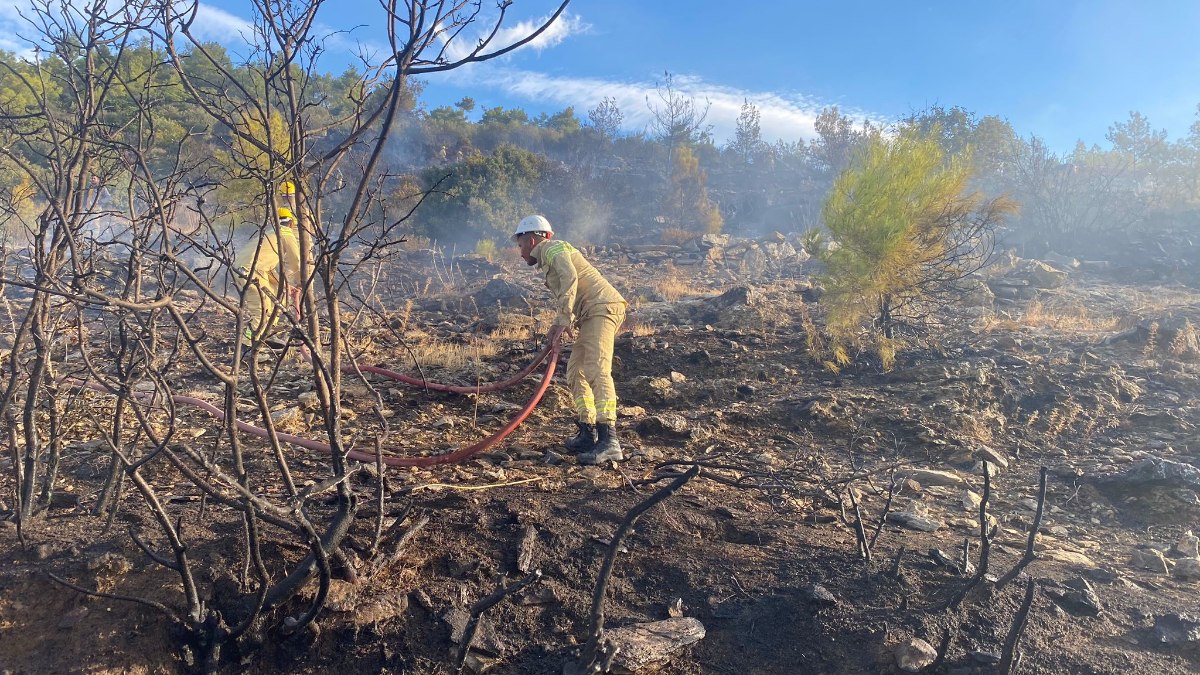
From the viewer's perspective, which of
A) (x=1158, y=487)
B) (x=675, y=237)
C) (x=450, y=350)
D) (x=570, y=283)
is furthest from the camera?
(x=675, y=237)

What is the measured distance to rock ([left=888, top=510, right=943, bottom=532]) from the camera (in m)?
3.13

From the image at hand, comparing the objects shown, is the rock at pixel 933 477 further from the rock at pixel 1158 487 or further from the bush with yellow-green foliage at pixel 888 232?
the bush with yellow-green foliage at pixel 888 232

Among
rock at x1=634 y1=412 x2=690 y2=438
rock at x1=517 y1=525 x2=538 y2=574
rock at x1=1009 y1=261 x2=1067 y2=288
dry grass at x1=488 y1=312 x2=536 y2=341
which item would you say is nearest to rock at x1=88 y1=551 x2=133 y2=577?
rock at x1=517 y1=525 x2=538 y2=574

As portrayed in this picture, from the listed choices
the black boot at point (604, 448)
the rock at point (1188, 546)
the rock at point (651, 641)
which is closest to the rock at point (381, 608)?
the rock at point (651, 641)

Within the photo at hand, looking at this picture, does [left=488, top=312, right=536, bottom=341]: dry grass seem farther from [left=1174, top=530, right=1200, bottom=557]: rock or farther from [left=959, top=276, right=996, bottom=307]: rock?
[left=959, top=276, right=996, bottom=307]: rock

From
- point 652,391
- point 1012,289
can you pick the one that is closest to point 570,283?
point 652,391

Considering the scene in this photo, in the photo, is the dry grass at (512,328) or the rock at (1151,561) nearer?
the rock at (1151,561)

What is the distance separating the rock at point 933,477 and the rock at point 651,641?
228 cm

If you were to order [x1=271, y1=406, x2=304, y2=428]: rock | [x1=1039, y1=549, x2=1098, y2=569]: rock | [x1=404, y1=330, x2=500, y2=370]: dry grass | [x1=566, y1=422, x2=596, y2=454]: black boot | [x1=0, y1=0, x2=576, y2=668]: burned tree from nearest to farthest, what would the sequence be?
[x1=0, y1=0, x2=576, y2=668]: burned tree
[x1=1039, y1=549, x2=1098, y2=569]: rock
[x1=566, y1=422, x2=596, y2=454]: black boot
[x1=271, y1=406, x2=304, y2=428]: rock
[x1=404, y1=330, x2=500, y2=370]: dry grass

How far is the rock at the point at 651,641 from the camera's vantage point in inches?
80.7

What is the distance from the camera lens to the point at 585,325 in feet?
14.0

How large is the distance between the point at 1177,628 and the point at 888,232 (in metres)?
5.17

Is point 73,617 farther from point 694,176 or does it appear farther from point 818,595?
point 694,176

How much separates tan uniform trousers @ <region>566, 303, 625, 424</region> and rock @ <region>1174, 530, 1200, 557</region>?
9.50 feet
